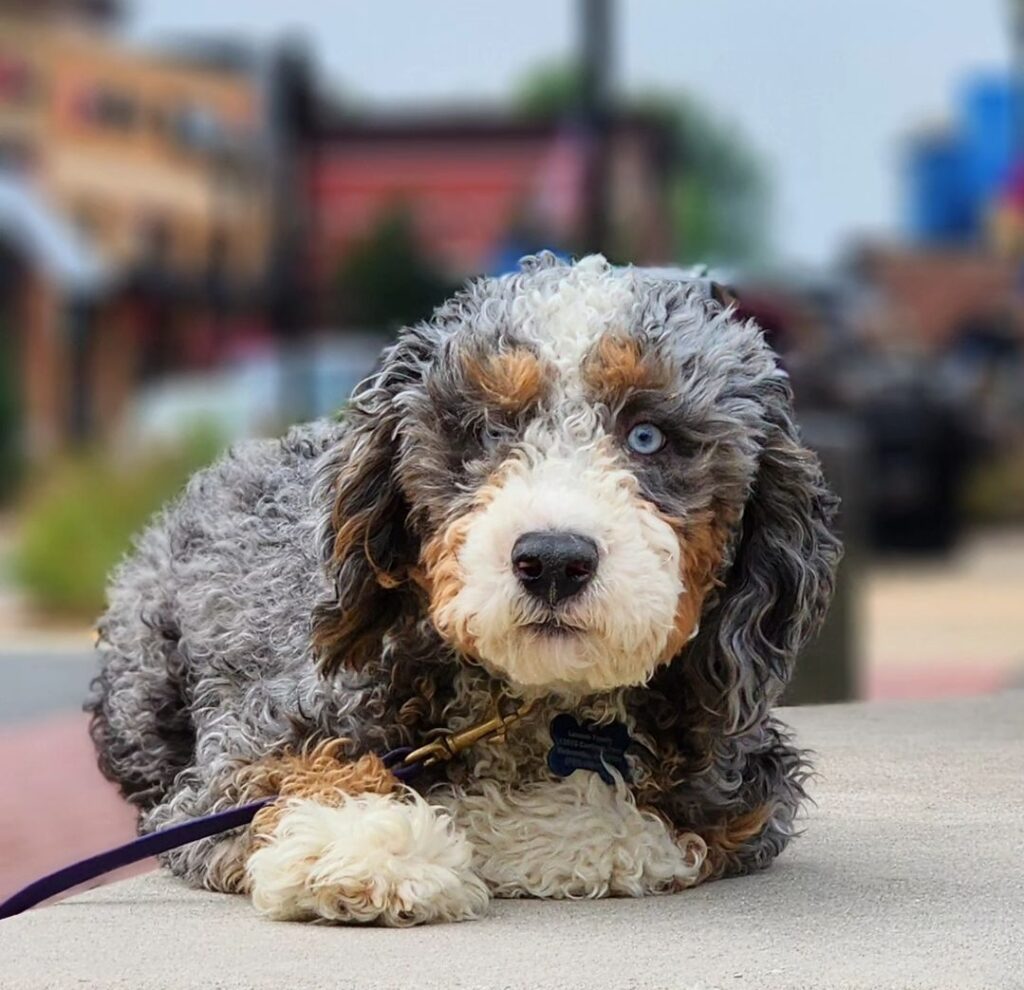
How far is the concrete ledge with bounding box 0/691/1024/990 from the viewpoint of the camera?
3.67 meters

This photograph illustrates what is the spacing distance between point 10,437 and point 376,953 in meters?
33.4

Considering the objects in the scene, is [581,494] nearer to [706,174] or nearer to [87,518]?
[87,518]

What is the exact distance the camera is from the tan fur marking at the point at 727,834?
4.38 metres

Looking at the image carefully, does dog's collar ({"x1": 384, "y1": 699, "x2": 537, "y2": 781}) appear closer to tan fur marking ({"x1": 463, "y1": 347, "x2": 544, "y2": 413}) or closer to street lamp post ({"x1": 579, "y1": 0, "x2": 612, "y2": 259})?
tan fur marking ({"x1": 463, "y1": 347, "x2": 544, "y2": 413})

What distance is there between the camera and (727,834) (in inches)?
173

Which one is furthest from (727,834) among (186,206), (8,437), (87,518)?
(186,206)

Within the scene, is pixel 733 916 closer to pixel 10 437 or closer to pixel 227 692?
pixel 227 692

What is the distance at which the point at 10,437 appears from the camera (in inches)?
1426

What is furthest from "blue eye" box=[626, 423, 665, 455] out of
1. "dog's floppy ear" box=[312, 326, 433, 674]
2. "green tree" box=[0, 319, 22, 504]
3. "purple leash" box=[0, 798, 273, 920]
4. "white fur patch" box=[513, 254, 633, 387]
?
"green tree" box=[0, 319, 22, 504]

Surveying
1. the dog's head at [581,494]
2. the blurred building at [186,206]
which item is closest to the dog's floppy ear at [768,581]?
the dog's head at [581,494]

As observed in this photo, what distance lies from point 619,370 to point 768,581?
1.63 feet

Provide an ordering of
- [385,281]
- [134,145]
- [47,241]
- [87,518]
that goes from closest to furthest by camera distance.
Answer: [87,518], [47,241], [134,145], [385,281]

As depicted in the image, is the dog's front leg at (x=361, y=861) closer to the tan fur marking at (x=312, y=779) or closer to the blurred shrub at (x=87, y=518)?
the tan fur marking at (x=312, y=779)

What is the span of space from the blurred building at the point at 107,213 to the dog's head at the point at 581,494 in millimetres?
34707
